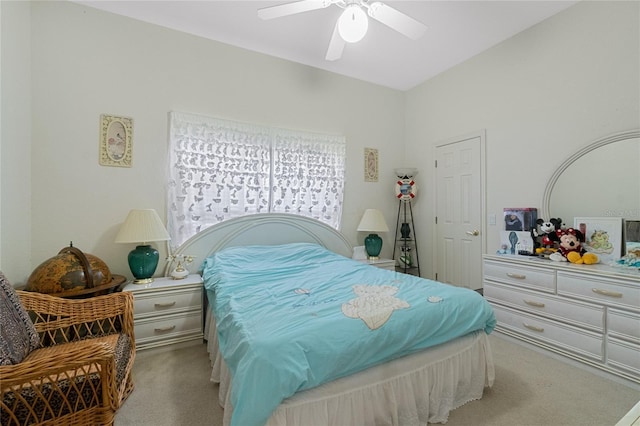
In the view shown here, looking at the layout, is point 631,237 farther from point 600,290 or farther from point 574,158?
point 574,158

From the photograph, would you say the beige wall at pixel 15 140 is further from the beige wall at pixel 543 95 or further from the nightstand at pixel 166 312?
the beige wall at pixel 543 95

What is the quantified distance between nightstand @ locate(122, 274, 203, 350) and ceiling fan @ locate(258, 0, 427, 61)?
231cm

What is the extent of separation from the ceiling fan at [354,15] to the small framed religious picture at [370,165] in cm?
192

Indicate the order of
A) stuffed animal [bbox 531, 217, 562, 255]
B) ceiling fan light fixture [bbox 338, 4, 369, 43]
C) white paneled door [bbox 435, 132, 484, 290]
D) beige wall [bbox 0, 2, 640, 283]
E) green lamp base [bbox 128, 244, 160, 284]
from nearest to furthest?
ceiling fan light fixture [bbox 338, 4, 369, 43]
beige wall [bbox 0, 2, 640, 283]
green lamp base [bbox 128, 244, 160, 284]
stuffed animal [bbox 531, 217, 562, 255]
white paneled door [bbox 435, 132, 484, 290]

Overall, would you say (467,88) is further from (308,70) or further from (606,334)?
(606,334)

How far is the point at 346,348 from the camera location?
129 cm

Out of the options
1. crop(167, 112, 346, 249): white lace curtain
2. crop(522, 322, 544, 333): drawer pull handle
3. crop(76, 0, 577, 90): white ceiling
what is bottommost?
crop(522, 322, 544, 333): drawer pull handle

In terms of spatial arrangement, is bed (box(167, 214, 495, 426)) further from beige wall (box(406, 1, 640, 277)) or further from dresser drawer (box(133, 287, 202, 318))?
beige wall (box(406, 1, 640, 277))

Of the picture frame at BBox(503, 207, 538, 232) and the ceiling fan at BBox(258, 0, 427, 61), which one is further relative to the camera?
the picture frame at BBox(503, 207, 538, 232)

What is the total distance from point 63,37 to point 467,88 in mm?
4179

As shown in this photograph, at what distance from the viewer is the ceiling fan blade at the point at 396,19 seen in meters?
1.92

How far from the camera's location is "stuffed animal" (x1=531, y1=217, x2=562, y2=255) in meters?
2.58

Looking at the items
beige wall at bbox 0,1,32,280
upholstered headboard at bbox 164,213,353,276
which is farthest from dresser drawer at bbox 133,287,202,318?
beige wall at bbox 0,1,32,280

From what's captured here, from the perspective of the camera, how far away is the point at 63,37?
7.93 ft
